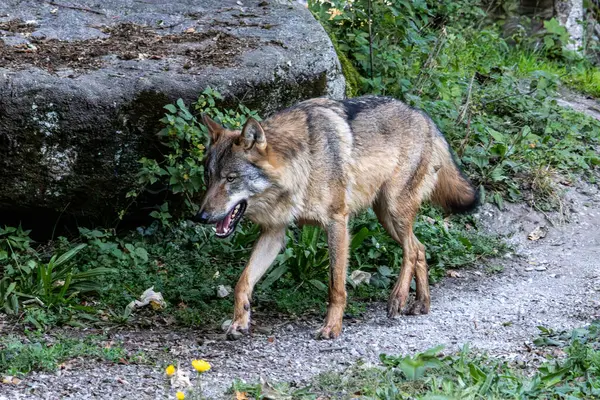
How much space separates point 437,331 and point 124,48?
12.0ft

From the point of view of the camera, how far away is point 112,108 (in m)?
6.87

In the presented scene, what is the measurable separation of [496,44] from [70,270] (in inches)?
311

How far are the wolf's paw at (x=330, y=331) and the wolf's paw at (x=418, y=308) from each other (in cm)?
89

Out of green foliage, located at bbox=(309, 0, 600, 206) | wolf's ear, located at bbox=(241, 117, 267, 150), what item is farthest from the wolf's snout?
green foliage, located at bbox=(309, 0, 600, 206)

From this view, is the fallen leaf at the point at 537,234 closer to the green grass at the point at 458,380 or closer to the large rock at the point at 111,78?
the large rock at the point at 111,78

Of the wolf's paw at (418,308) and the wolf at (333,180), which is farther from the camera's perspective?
the wolf's paw at (418,308)

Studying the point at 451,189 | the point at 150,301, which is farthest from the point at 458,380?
the point at 451,189

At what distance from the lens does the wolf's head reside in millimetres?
6008

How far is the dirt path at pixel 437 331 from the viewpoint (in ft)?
17.3

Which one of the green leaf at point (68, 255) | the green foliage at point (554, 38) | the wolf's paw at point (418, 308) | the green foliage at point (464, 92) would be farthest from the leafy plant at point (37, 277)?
the green foliage at point (554, 38)

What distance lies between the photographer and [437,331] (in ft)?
21.2

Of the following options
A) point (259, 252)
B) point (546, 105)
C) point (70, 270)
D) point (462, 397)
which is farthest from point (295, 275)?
point (546, 105)

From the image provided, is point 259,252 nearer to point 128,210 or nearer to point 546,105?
point 128,210

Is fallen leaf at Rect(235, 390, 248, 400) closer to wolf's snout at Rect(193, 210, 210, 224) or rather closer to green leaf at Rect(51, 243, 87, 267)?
wolf's snout at Rect(193, 210, 210, 224)
